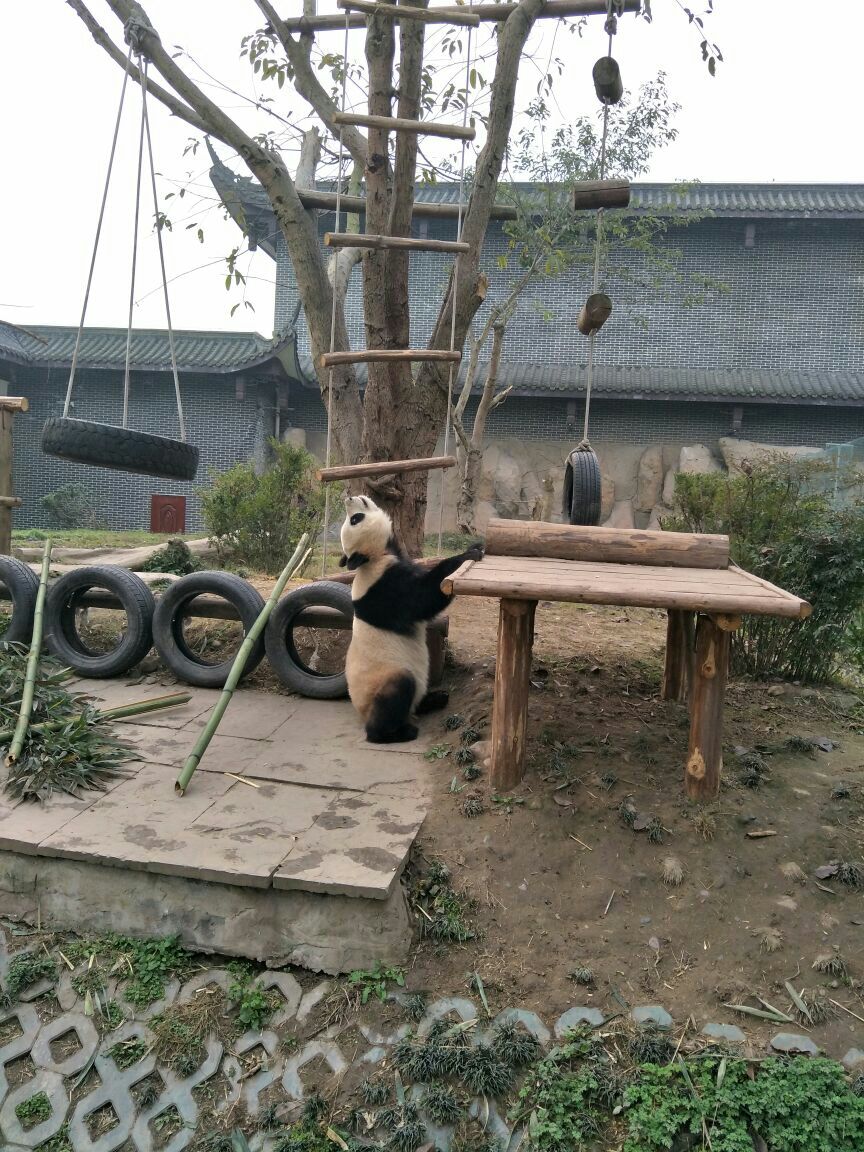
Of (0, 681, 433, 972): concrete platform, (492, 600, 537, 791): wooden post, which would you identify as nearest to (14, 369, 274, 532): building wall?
(0, 681, 433, 972): concrete platform

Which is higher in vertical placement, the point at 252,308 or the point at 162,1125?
the point at 252,308

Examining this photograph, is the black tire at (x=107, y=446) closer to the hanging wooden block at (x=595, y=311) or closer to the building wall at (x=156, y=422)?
the hanging wooden block at (x=595, y=311)

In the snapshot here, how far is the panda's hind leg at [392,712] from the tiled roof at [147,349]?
11.7m

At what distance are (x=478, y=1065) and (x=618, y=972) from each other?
22.3 inches

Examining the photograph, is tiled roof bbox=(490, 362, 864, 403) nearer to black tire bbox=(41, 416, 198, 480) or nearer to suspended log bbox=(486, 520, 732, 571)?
suspended log bbox=(486, 520, 732, 571)

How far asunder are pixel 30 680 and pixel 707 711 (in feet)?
10.4

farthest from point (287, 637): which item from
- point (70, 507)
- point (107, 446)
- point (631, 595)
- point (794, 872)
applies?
point (70, 507)

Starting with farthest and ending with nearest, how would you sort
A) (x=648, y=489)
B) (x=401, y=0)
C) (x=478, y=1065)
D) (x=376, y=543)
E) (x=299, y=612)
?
(x=648, y=489) < (x=299, y=612) < (x=401, y=0) < (x=376, y=543) < (x=478, y=1065)

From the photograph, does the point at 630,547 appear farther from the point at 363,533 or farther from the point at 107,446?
the point at 107,446

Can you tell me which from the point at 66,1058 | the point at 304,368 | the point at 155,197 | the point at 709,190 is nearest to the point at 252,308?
the point at 155,197

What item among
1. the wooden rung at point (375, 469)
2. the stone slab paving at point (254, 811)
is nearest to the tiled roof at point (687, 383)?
the wooden rung at point (375, 469)

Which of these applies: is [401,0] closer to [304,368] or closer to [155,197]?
[155,197]

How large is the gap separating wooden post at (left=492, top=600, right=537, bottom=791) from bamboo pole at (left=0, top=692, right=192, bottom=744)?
2.00 m

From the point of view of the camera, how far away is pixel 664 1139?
2297 mm
